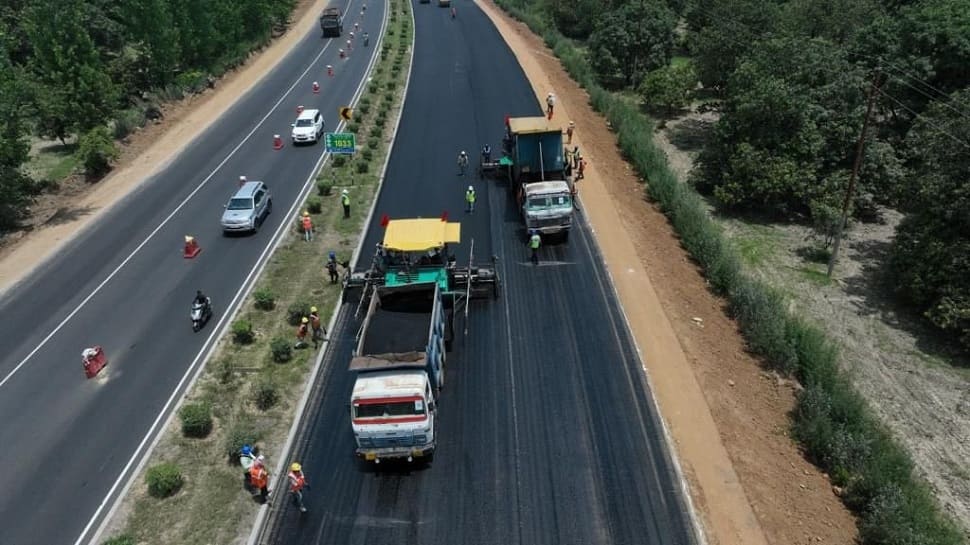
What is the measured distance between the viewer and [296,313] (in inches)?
978

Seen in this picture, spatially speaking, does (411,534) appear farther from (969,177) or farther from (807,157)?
(807,157)

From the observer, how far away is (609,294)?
25875 mm

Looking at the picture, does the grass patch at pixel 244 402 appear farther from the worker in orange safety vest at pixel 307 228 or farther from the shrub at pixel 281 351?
the worker in orange safety vest at pixel 307 228

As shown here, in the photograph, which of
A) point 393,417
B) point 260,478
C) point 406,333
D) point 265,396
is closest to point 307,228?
point 265,396

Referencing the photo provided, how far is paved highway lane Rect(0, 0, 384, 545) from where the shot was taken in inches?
718

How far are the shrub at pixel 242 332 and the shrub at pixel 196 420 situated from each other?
4.21 meters

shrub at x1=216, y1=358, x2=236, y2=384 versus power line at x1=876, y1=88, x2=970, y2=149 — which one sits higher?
power line at x1=876, y1=88, x2=970, y2=149

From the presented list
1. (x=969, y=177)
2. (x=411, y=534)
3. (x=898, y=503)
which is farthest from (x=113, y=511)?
(x=969, y=177)

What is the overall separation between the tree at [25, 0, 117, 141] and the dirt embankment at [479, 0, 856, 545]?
115 feet

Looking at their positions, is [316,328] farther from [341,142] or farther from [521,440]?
[341,142]

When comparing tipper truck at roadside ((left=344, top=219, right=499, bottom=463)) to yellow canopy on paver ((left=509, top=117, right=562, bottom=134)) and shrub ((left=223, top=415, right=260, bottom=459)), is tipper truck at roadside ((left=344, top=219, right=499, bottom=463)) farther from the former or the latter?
yellow canopy on paver ((left=509, top=117, right=562, bottom=134))

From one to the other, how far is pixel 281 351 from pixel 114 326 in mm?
8101

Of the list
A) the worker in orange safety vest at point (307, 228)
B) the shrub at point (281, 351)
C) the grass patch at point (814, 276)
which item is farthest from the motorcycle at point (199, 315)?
the grass patch at point (814, 276)

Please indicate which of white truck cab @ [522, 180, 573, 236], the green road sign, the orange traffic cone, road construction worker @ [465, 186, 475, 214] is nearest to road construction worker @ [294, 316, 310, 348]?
the orange traffic cone
